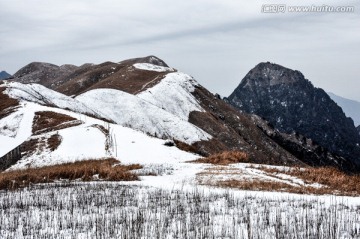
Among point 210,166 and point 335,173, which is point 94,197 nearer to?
point 210,166

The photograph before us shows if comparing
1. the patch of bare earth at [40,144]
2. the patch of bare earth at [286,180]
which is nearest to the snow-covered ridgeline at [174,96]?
the patch of bare earth at [40,144]

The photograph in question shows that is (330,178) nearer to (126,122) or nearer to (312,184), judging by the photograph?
(312,184)

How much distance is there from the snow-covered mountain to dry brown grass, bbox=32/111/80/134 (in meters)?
0.13

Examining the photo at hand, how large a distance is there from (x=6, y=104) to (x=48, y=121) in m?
15.0

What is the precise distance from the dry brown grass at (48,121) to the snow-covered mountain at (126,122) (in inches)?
5.2

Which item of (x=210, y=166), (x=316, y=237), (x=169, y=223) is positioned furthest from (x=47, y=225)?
(x=210, y=166)

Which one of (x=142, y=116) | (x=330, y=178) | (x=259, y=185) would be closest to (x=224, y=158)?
(x=330, y=178)

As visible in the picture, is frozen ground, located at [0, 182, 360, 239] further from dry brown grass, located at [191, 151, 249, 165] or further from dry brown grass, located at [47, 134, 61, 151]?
dry brown grass, located at [47, 134, 61, 151]

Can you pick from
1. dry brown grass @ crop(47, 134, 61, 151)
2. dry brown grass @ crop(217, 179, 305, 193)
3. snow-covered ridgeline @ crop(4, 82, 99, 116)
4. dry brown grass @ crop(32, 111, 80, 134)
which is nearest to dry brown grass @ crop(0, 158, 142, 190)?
dry brown grass @ crop(217, 179, 305, 193)

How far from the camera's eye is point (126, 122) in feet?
264

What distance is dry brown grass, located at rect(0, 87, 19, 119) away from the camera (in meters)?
57.4

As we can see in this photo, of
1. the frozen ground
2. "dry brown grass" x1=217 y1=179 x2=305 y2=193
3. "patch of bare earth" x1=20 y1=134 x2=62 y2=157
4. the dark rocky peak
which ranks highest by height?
the dark rocky peak

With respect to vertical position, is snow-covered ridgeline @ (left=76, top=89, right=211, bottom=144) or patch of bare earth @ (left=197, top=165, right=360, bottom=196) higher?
snow-covered ridgeline @ (left=76, top=89, right=211, bottom=144)

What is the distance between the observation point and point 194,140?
77688mm
